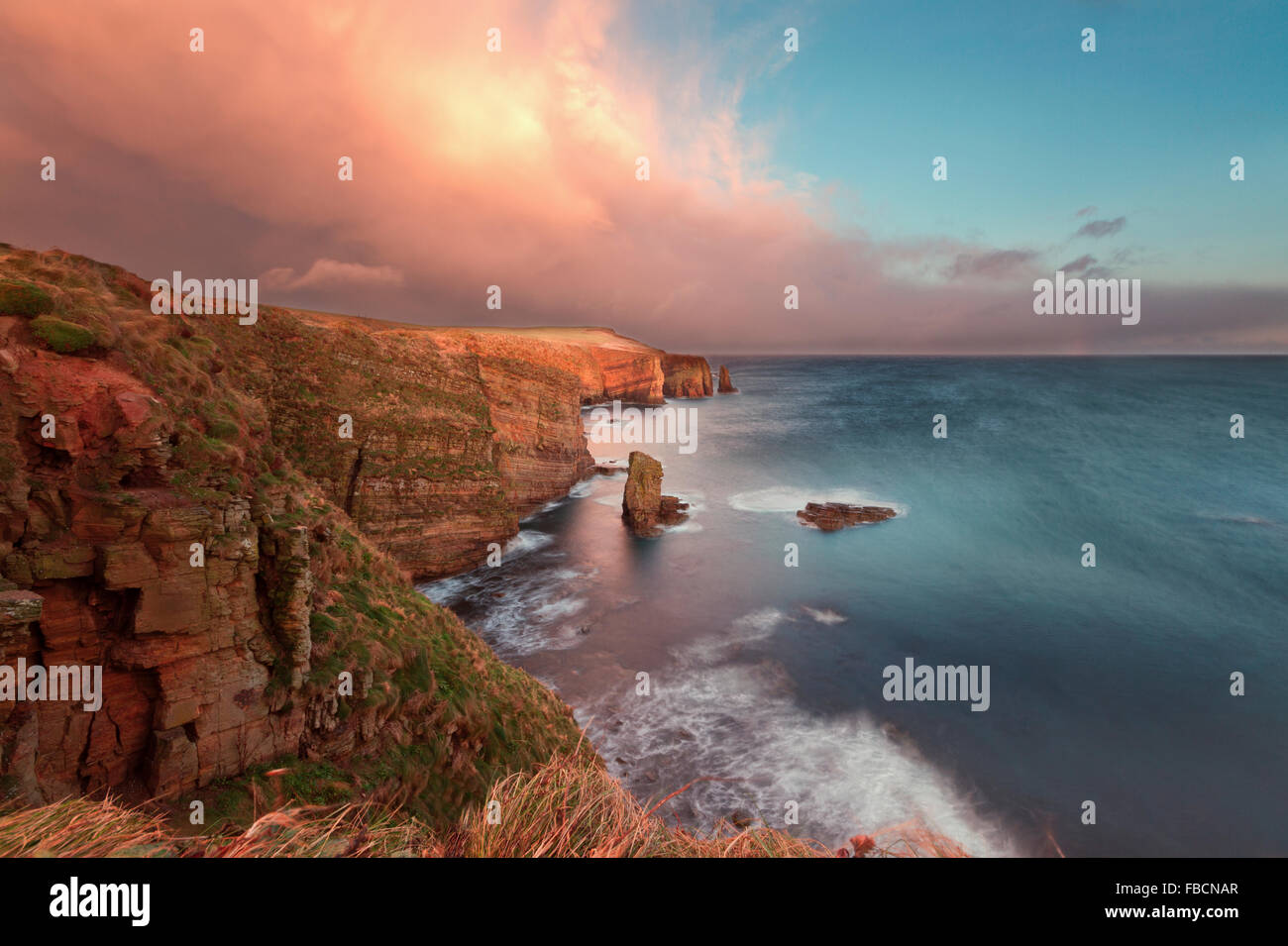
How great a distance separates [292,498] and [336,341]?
15337mm

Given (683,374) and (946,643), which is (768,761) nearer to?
(946,643)

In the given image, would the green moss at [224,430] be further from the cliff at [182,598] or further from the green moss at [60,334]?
the green moss at [60,334]

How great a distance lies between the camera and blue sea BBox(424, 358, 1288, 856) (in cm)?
1429

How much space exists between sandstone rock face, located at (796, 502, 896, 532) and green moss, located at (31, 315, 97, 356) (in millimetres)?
36806

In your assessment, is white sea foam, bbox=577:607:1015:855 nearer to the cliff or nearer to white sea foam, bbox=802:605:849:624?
the cliff

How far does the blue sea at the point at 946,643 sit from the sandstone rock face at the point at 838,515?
118cm

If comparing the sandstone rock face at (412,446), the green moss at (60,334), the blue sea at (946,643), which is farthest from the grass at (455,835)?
the sandstone rock face at (412,446)

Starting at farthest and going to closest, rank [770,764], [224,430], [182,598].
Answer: [770,764]
[224,430]
[182,598]

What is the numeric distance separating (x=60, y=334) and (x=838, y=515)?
38.6m

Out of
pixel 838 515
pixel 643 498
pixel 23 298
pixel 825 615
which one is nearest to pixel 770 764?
pixel 825 615

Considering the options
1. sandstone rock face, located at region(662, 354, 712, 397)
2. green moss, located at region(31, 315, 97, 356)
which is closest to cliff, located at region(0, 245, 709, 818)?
green moss, located at region(31, 315, 97, 356)

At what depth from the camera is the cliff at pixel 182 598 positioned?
534cm

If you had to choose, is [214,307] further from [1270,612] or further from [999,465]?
[999,465]

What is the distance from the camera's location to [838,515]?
37.7 meters
